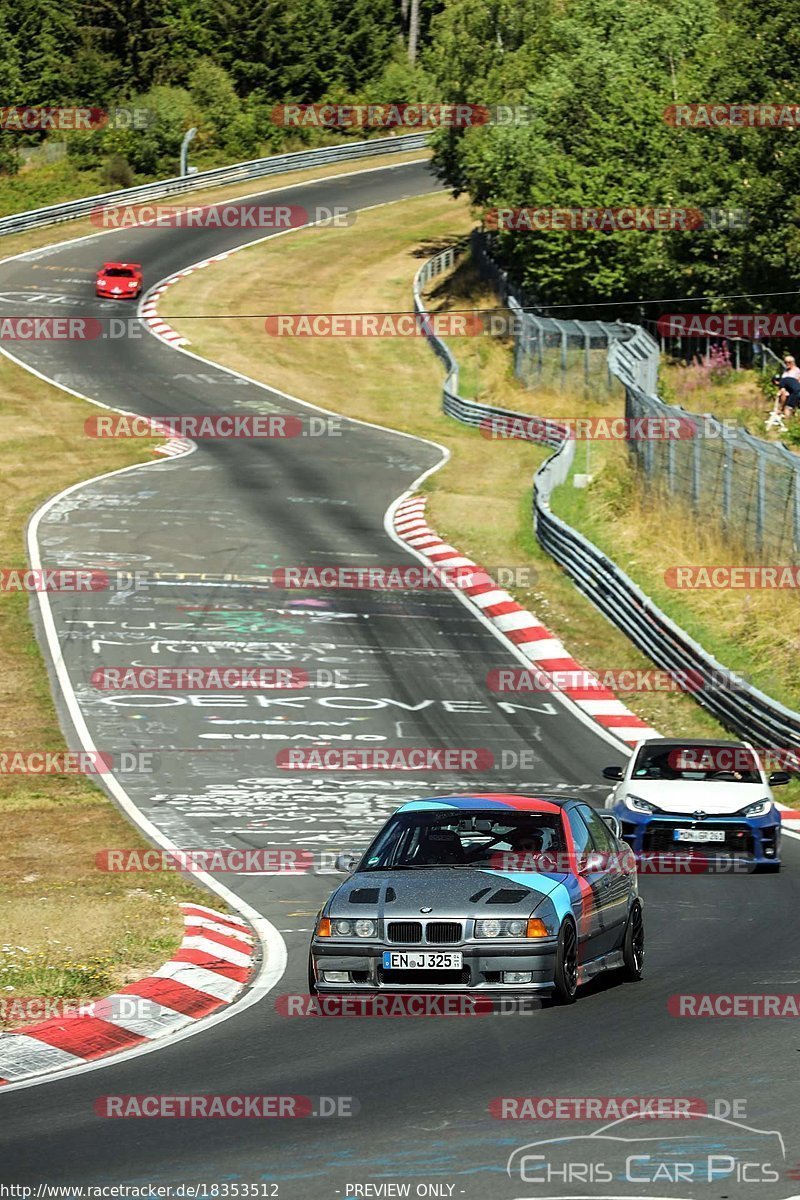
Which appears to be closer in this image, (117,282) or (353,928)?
(353,928)

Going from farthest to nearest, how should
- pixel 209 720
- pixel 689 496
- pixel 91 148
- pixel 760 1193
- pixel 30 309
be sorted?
pixel 91 148 < pixel 30 309 < pixel 689 496 < pixel 209 720 < pixel 760 1193

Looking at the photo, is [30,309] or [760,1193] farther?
[30,309]

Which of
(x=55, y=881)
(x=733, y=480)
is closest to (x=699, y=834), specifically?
(x=55, y=881)

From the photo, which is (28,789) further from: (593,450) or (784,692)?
(593,450)

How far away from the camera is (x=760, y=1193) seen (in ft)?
25.8

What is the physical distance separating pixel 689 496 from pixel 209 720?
39.0 ft

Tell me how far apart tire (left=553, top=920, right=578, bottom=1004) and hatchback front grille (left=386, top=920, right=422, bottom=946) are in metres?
0.86

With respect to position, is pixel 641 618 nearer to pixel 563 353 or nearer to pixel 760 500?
pixel 760 500

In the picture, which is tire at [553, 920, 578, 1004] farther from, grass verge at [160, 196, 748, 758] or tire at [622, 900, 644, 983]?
grass verge at [160, 196, 748, 758]

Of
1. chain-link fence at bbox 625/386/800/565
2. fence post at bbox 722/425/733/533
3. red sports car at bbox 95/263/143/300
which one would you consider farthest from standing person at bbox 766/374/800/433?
red sports car at bbox 95/263/143/300

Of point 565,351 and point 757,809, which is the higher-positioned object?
point 757,809

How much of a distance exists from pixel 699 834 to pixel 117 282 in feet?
→ 167

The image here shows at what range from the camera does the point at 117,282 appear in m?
66.1

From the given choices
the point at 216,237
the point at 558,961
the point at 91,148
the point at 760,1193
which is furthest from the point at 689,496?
the point at 91,148
